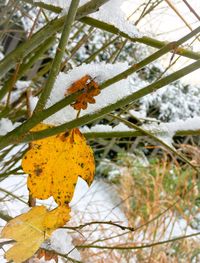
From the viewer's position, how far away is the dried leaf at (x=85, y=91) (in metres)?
0.52

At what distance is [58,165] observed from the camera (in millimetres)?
584

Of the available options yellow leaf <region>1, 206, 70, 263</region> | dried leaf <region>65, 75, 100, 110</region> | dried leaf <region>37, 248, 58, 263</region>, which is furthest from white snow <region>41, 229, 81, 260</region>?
dried leaf <region>65, 75, 100, 110</region>

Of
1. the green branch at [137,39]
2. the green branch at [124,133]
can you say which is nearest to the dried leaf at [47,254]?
the green branch at [124,133]

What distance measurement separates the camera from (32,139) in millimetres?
488

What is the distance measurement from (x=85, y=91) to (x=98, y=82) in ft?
0.17

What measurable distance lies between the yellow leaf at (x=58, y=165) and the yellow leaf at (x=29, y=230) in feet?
0.07

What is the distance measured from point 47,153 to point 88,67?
0.44 feet

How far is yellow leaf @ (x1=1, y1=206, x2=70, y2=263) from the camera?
20.9 inches

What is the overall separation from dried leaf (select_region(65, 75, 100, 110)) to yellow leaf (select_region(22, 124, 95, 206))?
0.06m

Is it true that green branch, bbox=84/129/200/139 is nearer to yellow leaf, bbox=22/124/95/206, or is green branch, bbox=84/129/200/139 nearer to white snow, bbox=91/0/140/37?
yellow leaf, bbox=22/124/95/206

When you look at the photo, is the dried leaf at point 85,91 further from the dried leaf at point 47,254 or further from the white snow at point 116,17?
the dried leaf at point 47,254

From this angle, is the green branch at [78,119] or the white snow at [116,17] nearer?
the green branch at [78,119]

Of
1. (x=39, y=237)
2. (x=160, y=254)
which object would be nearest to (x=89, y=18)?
(x=39, y=237)

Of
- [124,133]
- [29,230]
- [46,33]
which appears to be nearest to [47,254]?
[29,230]
